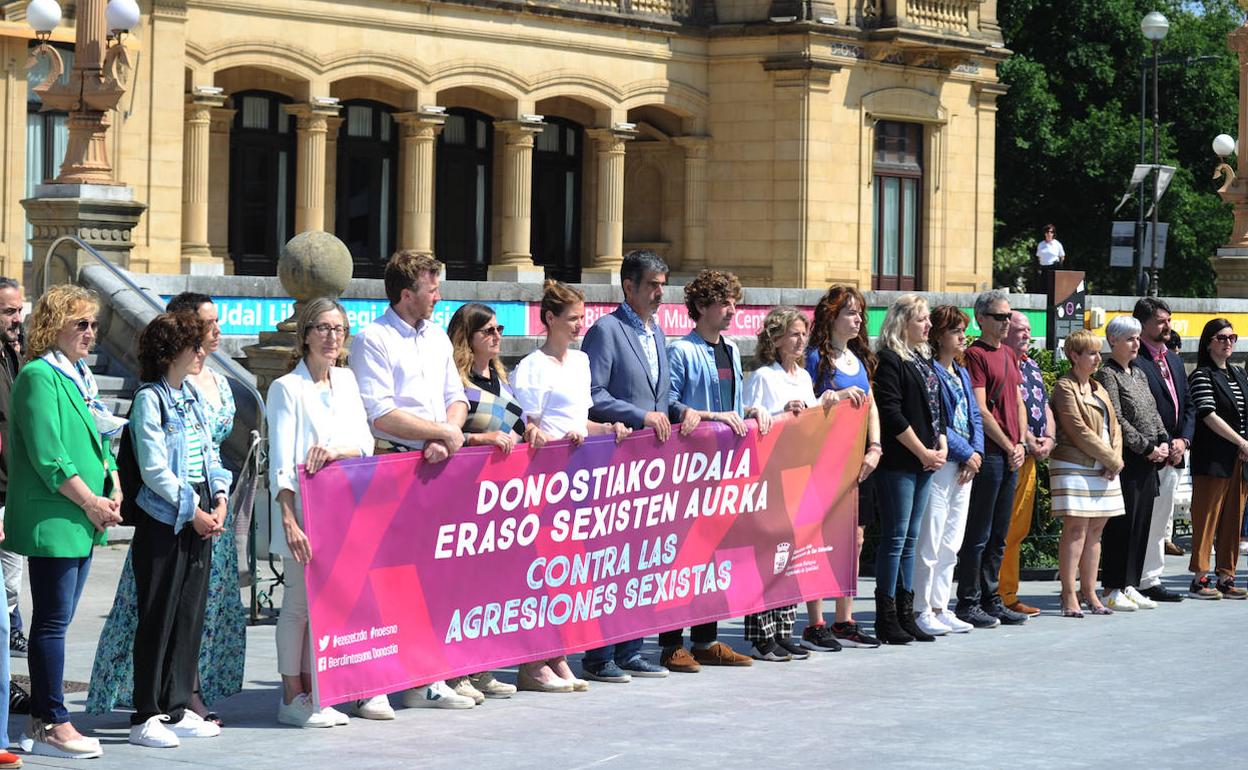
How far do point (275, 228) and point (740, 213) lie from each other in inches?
351

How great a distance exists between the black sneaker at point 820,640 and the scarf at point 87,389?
450cm

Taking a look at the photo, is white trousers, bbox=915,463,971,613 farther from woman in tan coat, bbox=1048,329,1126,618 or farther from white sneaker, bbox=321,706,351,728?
white sneaker, bbox=321,706,351,728

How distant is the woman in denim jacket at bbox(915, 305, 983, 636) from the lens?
12961 mm

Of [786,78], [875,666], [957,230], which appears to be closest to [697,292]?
[875,666]

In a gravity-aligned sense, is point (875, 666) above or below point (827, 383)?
below

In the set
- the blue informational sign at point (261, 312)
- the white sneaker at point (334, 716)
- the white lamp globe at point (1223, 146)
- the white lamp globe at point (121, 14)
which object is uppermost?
the white lamp globe at point (1223, 146)

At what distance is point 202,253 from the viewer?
3338 centimetres

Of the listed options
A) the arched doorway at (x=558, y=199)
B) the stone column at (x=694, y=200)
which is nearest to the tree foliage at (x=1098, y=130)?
the stone column at (x=694, y=200)

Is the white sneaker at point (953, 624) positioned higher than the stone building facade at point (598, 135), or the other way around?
the stone building facade at point (598, 135)

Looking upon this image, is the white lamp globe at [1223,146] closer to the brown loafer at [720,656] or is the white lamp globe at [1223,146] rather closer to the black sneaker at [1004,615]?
the black sneaker at [1004,615]

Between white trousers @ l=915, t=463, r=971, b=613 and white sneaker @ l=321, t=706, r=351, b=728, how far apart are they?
4322 millimetres

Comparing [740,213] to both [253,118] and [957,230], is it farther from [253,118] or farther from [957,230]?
[253,118]

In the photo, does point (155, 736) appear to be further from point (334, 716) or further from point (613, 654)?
point (613, 654)

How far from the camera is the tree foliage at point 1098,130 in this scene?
2115 inches
